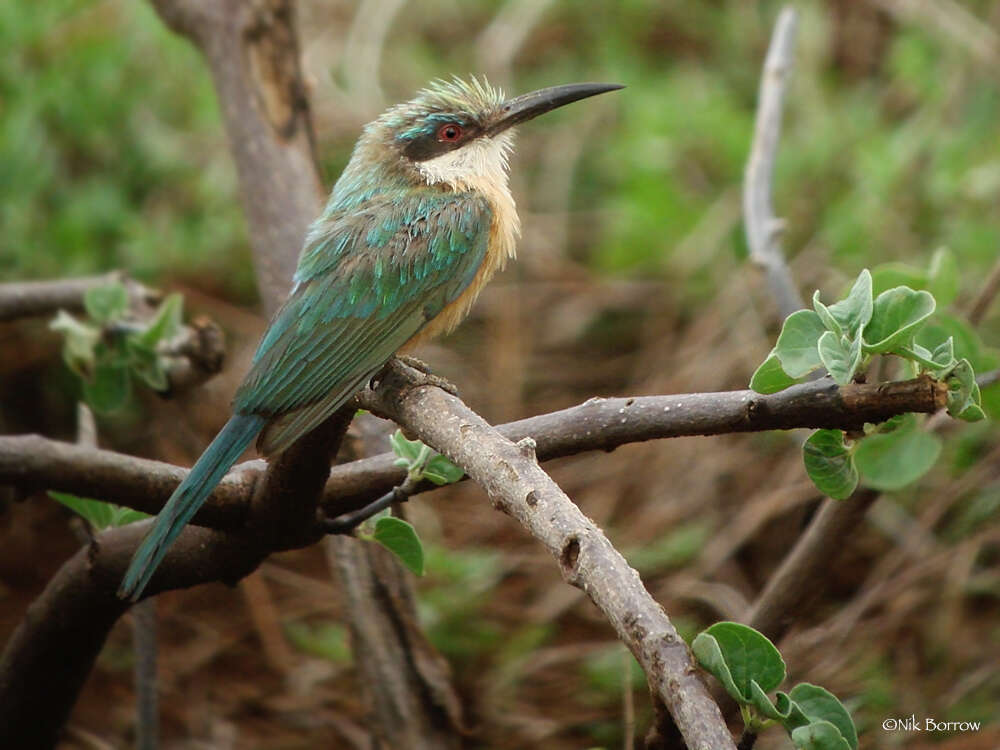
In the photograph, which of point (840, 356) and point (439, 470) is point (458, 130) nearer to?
point (439, 470)

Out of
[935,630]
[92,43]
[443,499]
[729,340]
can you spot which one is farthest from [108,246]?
[935,630]

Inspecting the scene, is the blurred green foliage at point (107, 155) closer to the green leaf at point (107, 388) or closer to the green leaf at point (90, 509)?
the green leaf at point (107, 388)

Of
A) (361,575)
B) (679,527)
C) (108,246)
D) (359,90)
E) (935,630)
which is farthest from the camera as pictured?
(359,90)

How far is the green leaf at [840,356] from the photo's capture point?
5.37ft

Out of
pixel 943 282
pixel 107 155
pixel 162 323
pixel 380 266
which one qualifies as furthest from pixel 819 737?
pixel 107 155

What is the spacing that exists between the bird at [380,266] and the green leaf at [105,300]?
0.53 meters

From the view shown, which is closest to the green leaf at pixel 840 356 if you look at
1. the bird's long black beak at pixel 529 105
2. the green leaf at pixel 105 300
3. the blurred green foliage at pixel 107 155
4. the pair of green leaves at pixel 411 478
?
the pair of green leaves at pixel 411 478

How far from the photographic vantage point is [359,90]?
18.0ft

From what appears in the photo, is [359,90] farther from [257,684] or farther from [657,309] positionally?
[257,684]

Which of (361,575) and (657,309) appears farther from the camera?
(657,309)

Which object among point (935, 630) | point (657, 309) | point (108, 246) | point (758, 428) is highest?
point (108, 246)

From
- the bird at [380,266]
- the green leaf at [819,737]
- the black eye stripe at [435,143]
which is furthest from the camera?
the black eye stripe at [435,143]

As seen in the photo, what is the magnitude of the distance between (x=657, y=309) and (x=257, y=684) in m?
2.26

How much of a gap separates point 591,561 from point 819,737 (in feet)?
1.22
